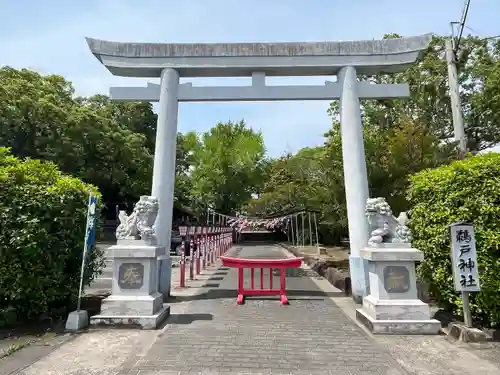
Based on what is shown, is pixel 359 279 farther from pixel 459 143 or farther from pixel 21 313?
pixel 21 313

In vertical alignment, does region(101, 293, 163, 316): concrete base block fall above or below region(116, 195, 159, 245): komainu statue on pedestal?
below

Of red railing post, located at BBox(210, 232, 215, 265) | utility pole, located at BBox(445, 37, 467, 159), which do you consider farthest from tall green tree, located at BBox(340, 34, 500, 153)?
red railing post, located at BBox(210, 232, 215, 265)

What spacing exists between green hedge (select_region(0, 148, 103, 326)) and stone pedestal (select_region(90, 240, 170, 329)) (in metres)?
0.78

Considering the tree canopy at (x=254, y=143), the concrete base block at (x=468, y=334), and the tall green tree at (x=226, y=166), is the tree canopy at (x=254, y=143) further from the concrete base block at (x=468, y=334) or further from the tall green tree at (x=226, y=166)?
the concrete base block at (x=468, y=334)

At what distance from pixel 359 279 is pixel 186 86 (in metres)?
5.96

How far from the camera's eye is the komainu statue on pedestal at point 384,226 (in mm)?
6402

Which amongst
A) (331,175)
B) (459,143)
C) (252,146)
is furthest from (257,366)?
(252,146)

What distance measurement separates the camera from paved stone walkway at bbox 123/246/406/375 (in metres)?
4.47

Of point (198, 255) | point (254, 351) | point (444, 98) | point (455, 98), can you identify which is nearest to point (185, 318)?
point (254, 351)

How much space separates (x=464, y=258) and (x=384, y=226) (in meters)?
1.34

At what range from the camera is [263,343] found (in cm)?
538

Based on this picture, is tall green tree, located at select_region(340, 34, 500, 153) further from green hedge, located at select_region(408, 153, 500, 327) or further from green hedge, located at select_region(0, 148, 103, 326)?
green hedge, located at select_region(0, 148, 103, 326)

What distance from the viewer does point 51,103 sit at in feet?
78.6

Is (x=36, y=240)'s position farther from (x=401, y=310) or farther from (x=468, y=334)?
(x=468, y=334)
